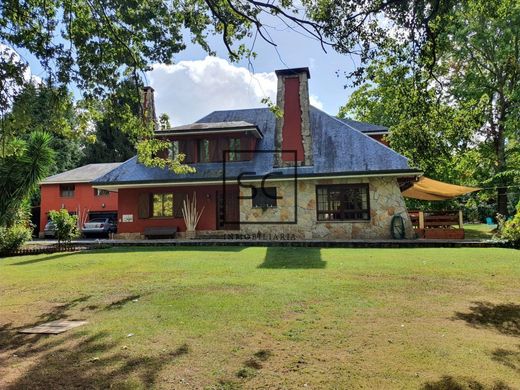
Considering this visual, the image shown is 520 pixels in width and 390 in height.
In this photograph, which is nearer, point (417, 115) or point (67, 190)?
point (417, 115)

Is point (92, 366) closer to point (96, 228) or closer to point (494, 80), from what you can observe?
point (96, 228)

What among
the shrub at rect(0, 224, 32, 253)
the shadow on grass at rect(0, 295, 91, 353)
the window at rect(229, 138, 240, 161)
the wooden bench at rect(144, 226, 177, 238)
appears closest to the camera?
the shadow on grass at rect(0, 295, 91, 353)

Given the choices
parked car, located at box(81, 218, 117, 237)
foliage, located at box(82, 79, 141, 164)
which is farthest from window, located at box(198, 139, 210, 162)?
parked car, located at box(81, 218, 117, 237)

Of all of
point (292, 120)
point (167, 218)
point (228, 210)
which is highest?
point (292, 120)

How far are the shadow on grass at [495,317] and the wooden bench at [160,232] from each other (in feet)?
49.5

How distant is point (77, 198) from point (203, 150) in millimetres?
13891

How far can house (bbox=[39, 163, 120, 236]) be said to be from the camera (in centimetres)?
2875

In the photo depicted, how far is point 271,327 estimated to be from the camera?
5.27m

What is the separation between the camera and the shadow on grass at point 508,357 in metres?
4.11

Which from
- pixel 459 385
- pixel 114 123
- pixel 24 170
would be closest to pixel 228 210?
pixel 24 170

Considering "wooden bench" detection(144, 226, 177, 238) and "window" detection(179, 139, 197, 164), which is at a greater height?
"window" detection(179, 139, 197, 164)

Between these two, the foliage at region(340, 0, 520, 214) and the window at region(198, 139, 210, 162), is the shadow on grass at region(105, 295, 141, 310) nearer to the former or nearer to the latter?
the foliage at region(340, 0, 520, 214)

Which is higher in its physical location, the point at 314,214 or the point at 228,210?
the point at 228,210

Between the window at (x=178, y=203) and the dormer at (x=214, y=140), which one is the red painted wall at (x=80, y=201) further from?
the dormer at (x=214, y=140)
